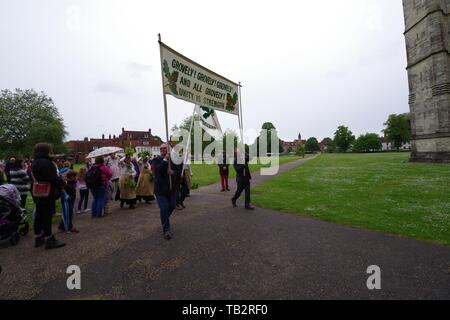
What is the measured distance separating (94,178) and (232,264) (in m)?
5.72

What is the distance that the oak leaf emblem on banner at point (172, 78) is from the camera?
19.8 ft

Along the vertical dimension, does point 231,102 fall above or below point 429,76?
below

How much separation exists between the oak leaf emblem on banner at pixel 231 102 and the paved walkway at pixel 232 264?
4626 mm

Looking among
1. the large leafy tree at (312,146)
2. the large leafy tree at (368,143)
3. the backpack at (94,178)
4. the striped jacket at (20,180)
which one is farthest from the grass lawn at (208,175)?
the large leafy tree at (312,146)

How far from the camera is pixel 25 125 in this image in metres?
49.6

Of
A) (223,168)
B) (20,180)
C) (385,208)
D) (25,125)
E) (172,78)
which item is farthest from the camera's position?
(25,125)

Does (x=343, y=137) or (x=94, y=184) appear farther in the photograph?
(x=343, y=137)

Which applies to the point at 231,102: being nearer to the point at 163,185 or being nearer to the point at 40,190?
the point at 163,185

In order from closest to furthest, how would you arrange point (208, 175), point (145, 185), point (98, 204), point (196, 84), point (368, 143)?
point (196, 84) → point (98, 204) → point (145, 185) → point (208, 175) → point (368, 143)

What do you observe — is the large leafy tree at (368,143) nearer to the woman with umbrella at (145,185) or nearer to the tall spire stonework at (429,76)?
the tall spire stonework at (429,76)

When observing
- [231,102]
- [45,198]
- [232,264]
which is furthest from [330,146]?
[45,198]

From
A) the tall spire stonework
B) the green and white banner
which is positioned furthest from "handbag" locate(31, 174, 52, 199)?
the tall spire stonework

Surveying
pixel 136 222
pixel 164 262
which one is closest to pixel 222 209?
pixel 136 222
